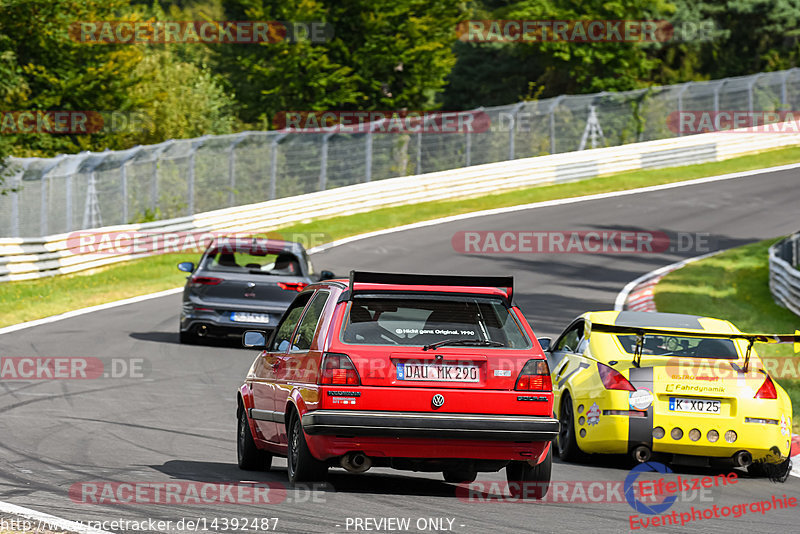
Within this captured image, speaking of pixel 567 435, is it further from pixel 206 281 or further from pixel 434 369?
pixel 206 281

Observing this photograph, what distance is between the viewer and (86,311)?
865 inches

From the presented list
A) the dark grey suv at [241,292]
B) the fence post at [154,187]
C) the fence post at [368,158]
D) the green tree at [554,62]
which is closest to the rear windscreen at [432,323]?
the dark grey suv at [241,292]

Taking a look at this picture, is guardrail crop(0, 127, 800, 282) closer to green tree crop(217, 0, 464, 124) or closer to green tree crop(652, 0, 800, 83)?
green tree crop(217, 0, 464, 124)

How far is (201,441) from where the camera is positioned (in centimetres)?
1095

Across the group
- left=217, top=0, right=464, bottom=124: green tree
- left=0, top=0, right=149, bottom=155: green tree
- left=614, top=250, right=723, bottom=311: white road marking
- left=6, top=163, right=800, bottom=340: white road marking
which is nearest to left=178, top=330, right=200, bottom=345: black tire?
left=6, top=163, right=800, bottom=340: white road marking

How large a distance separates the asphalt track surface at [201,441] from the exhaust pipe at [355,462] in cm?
19

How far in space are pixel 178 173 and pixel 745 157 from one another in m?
20.4

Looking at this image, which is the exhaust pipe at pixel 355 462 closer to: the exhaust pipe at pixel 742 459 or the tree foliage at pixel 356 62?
the exhaust pipe at pixel 742 459

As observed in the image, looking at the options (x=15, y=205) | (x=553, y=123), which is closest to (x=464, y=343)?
(x=15, y=205)

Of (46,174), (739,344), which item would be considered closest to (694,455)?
(739,344)

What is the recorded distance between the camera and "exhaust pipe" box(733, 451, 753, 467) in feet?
33.4

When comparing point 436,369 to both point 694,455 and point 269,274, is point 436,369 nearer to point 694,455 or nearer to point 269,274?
point 694,455

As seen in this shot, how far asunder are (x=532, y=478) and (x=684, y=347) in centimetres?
300

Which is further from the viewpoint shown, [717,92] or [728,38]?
[728,38]
